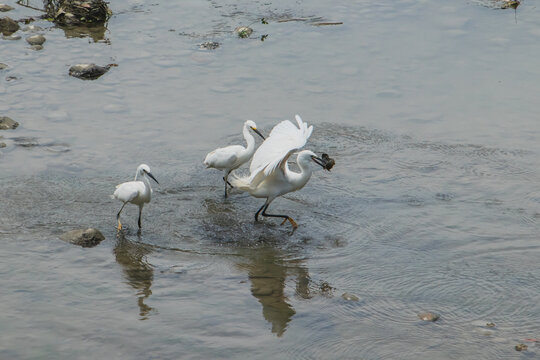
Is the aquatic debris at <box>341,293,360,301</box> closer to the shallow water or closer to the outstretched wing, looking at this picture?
the shallow water

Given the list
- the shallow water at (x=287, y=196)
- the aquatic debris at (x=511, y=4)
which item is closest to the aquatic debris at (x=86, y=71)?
the shallow water at (x=287, y=196)

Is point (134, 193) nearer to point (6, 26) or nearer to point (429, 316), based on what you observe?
point (429, 316)

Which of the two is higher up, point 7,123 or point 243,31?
point 243,31

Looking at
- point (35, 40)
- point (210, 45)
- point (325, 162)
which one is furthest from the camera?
point (35, 40)

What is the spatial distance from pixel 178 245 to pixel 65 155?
298 centimetres

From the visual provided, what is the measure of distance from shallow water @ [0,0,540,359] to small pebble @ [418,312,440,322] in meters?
0.06

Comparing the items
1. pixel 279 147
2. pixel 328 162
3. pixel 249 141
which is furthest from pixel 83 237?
pixel 328 162

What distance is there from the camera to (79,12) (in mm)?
14695

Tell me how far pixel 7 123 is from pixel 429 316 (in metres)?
6.94

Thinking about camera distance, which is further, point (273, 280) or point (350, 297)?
point (273, 280)

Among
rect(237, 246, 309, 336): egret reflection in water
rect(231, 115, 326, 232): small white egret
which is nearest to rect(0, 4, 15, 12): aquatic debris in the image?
rect(231, 115, 326, 232): small white egret

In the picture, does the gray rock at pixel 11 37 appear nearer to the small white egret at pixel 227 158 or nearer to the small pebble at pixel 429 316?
the small white egret at pixel 227 158

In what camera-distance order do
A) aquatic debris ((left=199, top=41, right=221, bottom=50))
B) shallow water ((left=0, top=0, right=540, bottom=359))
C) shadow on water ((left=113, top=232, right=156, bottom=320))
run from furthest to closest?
1. aquatic debris ((left=199, top=41, right=221, bottom=50))
2. shadow on water ((left=113, top=232, right=156, bottom=320))
3. shallow water ((left=0, top=0, right=540, bottom=359))

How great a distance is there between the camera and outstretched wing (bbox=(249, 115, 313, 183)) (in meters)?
7.41
